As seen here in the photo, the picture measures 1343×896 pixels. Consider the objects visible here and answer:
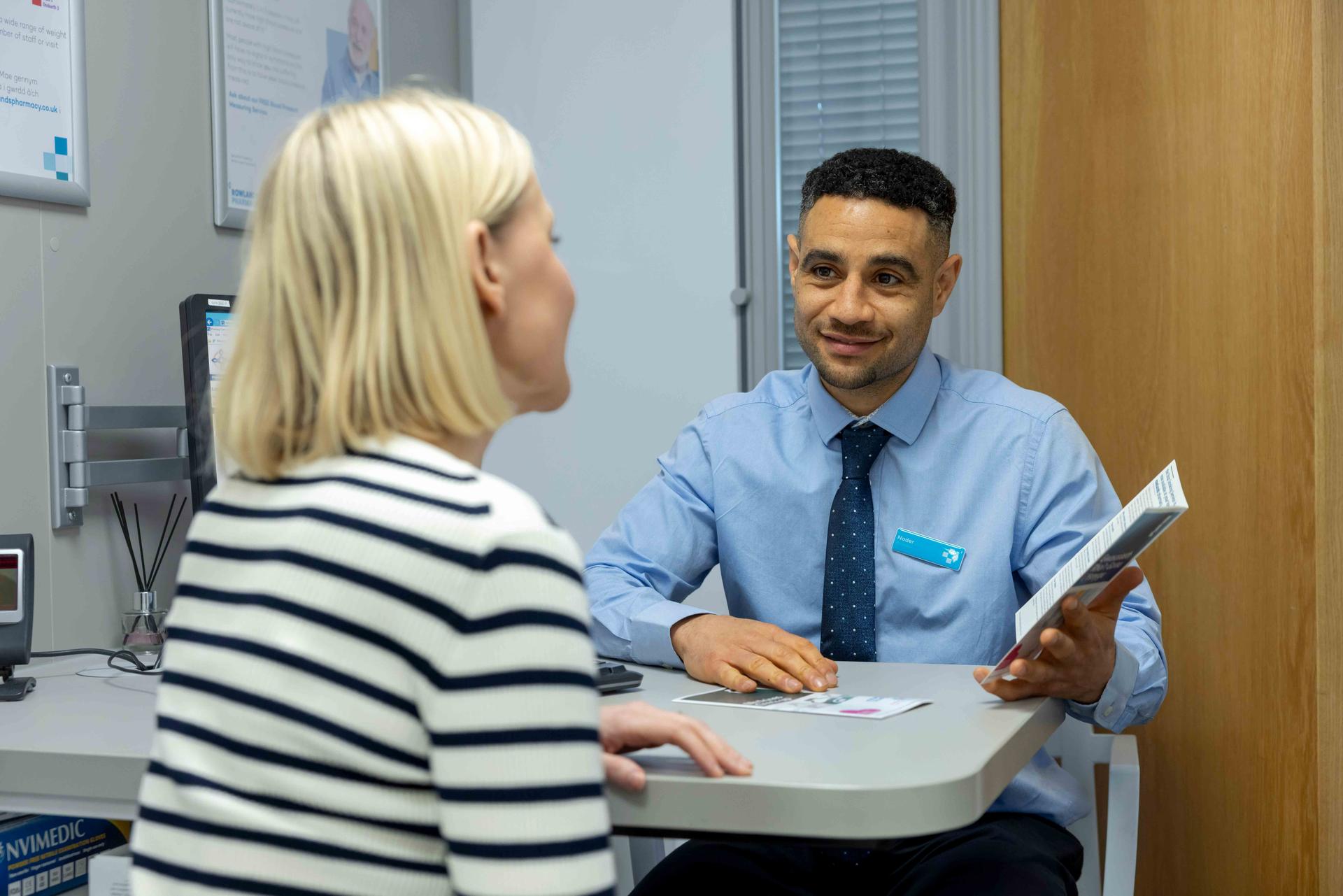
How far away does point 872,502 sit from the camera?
1.71 metres

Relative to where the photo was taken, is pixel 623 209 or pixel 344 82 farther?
pixel 623 209

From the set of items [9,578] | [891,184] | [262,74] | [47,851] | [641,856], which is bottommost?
[641,856]

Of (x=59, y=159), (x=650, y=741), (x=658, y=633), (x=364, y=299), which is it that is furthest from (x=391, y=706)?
(x=59, y=159)

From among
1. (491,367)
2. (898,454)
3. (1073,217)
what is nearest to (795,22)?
(1073,217)

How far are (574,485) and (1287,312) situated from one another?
157cm

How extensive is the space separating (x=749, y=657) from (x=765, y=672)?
0.11 ft

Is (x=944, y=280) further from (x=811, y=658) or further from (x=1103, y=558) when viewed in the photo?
(x=1103, y=558)

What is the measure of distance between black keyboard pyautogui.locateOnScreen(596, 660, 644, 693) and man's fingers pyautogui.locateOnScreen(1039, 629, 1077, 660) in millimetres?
429

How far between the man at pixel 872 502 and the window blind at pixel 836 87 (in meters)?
0.83

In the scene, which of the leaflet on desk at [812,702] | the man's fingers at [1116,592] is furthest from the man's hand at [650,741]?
the man's fingers at [1116,592]

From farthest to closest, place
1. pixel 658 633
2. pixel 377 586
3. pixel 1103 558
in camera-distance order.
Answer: pixel 658 633
pixel 1103 558
pixel 377 586

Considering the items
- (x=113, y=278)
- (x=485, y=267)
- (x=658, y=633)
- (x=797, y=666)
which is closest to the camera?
(x=485, y=267)

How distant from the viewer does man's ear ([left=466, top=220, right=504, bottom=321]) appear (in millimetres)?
741

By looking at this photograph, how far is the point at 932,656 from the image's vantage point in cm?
166
